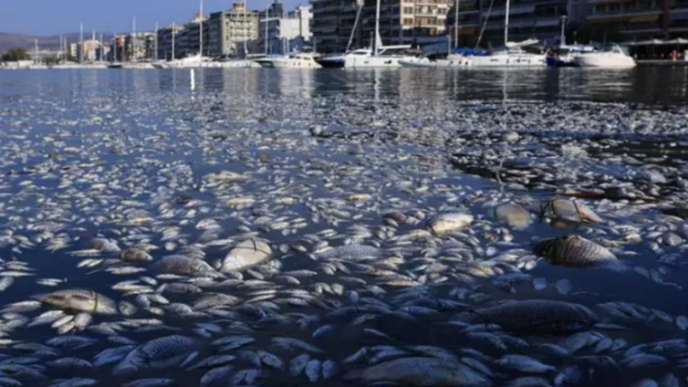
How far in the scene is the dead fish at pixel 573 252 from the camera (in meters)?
6.28

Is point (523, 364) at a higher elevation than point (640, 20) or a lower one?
lower

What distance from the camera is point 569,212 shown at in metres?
7.90

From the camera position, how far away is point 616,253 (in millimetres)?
6516

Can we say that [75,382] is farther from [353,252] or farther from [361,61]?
[361,61]

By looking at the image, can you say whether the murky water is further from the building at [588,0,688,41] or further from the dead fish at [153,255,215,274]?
the building at [588,0,688,41]

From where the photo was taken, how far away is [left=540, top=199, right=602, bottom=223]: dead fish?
774cm

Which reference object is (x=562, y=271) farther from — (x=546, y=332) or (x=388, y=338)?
(x=388, y=338)

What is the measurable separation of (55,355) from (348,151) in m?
9.08

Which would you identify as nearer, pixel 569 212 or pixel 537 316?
pixel 537 316

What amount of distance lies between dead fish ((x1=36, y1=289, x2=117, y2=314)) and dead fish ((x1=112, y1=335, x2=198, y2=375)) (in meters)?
0.79

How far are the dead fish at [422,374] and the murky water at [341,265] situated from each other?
0.01m

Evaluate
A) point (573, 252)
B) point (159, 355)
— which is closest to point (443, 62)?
point (573, 252)

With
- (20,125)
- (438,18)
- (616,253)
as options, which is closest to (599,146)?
(616,253)

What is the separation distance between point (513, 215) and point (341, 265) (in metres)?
2.52
